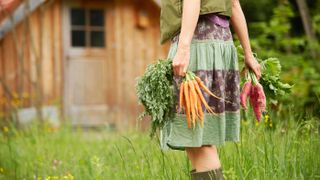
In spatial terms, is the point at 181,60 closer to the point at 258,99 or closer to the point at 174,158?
the point at 258,99

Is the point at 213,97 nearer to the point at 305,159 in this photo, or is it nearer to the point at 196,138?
the point at 196,138

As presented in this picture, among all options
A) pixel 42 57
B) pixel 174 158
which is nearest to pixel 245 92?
pixel 174 158

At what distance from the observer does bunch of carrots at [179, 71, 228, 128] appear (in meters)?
2.92

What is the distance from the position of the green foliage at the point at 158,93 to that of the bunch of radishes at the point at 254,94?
0.44 metres

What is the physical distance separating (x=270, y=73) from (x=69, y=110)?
7.91 metres

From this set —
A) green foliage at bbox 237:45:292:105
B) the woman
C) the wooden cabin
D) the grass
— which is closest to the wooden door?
the wooden cabin

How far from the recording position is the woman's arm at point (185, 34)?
293cm

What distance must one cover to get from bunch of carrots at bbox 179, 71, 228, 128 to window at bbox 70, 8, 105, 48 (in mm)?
8550

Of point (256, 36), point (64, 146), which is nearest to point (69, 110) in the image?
point (256, 36)

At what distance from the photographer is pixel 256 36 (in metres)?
9.29

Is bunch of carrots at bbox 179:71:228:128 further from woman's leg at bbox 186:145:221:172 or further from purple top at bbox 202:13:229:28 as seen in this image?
purple top at bbox 202:13:229:28

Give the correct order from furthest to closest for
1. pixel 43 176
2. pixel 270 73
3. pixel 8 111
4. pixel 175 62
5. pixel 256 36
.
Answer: pixel 8 111, pixel 256 36, pixel 43 176, pixel 270 73, pixel 175 62

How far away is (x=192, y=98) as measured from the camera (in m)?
2.92

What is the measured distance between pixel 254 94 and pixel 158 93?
585mm
